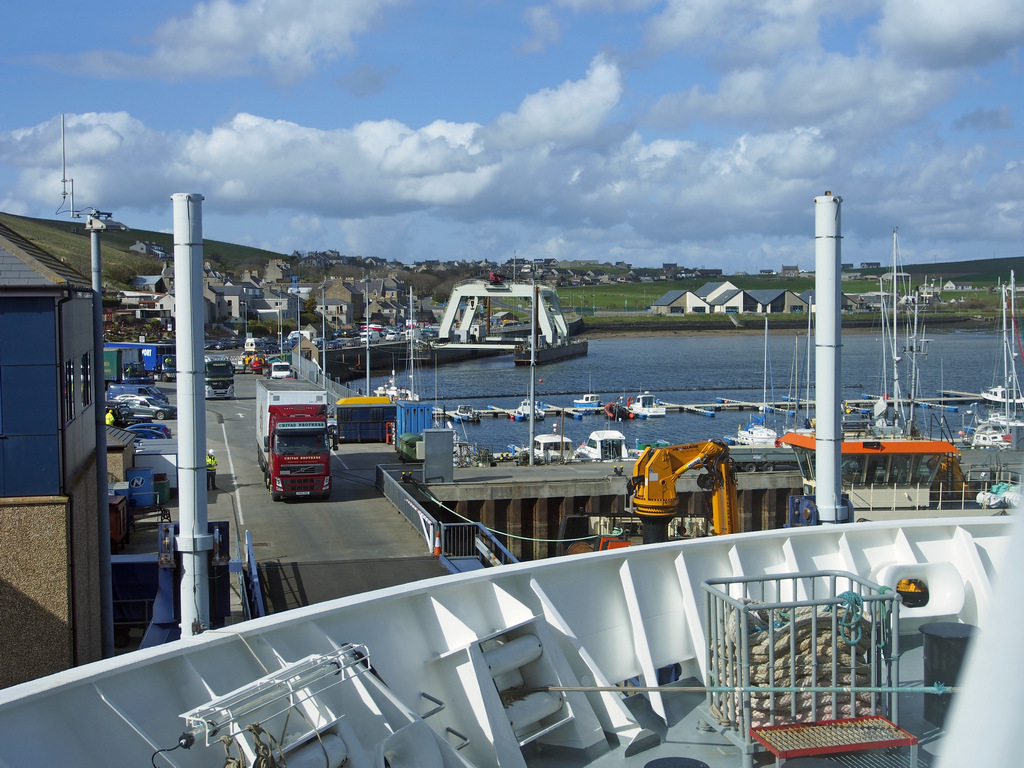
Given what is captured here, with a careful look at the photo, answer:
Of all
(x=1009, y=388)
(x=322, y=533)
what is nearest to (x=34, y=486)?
(x=322, y=533)

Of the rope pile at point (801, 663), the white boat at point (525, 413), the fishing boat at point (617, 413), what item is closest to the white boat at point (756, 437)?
the fishing boat at point (617, 413)

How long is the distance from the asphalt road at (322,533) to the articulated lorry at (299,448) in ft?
1.75

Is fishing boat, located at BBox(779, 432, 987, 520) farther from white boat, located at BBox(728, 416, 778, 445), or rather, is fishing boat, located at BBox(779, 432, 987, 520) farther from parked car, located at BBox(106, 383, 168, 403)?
parked car, located at BBox(106, 383, 168, 403)

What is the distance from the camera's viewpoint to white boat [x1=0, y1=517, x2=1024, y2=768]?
522 centimetres

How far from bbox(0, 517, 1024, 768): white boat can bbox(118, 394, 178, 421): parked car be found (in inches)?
1787

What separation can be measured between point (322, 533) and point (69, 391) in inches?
553

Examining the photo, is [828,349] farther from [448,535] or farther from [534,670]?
[448,535]

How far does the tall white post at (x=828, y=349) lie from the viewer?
10000 millimetres

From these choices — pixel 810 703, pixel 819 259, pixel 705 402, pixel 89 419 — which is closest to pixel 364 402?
pixel 89 419

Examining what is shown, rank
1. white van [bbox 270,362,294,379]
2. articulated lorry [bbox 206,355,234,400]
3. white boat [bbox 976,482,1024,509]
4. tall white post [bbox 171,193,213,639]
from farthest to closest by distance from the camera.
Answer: white van [bbox 270,362,294,379], articulated lorry [bbox 206,355,234,400], white boat [bbox 976,482,1024,509], tall white post [bbox 171,193,213,639]

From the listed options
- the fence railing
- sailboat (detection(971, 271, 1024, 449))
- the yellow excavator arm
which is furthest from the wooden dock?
the yellow excavator arm

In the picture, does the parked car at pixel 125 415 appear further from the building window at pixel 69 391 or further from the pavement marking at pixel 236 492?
the building window at pixel 69 391

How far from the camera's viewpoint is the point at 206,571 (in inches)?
345

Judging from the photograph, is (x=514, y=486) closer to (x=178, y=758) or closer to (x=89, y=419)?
(x=89, y=419)
